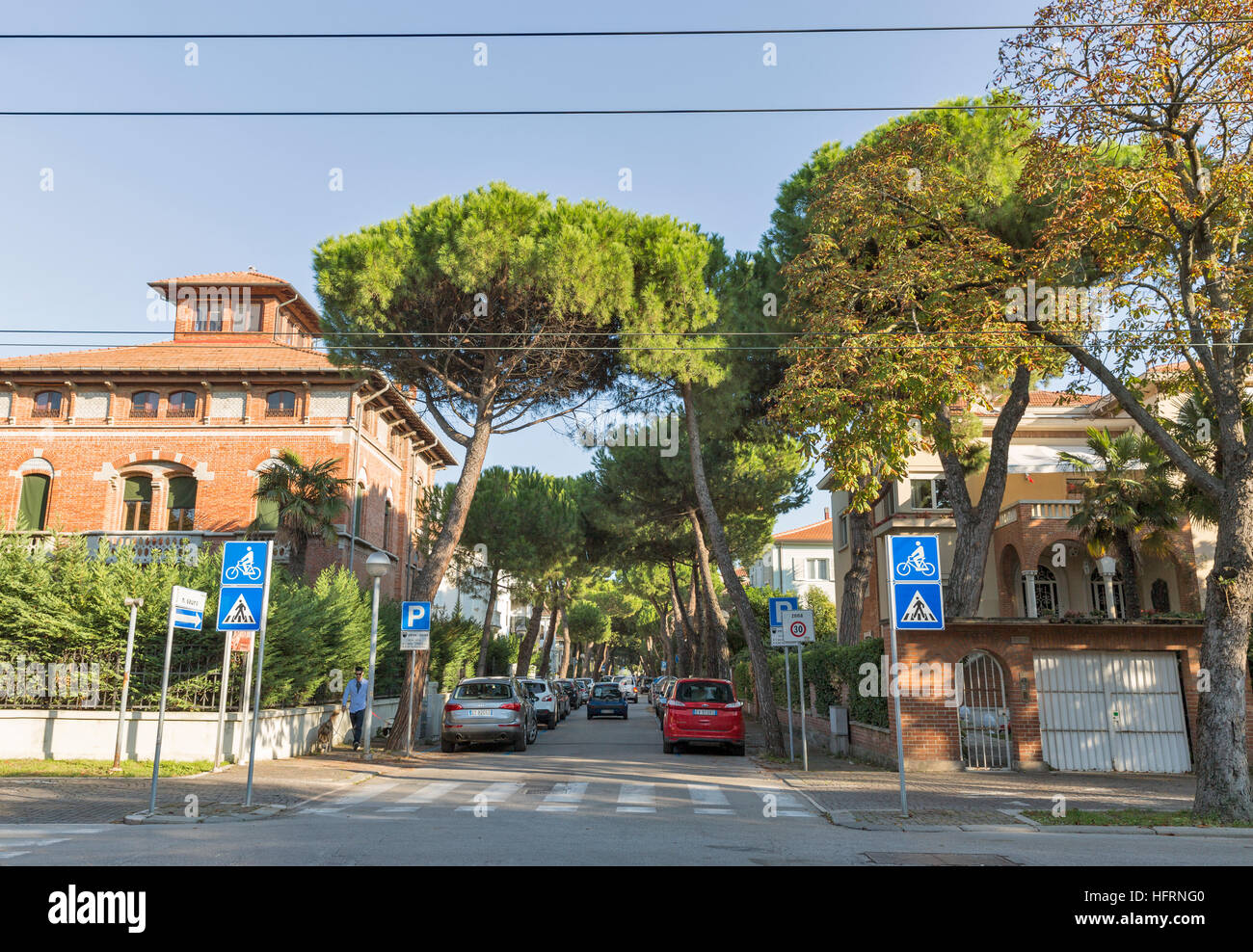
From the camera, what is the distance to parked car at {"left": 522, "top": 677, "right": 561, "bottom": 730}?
1215 inches

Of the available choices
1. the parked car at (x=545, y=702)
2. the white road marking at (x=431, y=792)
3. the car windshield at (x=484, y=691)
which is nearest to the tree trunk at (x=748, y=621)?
the car windshield at (x=484, y=691)

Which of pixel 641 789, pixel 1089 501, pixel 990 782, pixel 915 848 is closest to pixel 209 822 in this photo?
pixel 641 789

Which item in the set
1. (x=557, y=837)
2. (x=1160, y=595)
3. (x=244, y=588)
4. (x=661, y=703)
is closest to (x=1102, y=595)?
(x=1160, y=595)

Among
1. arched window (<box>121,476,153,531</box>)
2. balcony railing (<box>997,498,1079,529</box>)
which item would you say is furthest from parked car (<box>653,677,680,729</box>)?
arched window (<box>121,476,153,531</box>)

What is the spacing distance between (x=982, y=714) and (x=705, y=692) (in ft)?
20.9

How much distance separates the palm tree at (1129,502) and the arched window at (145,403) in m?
29.9

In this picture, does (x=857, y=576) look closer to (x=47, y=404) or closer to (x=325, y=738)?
(x=325, y=738)

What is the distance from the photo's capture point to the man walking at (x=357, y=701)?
803 inches

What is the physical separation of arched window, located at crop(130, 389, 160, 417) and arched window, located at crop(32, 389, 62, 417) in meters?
2.65

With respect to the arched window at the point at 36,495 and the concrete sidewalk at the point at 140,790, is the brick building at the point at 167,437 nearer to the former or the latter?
the arched window at the point at 36,495

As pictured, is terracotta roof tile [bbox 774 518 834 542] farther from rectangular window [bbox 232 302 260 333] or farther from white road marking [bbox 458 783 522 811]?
white road marking [bbox 458 783 522 811]

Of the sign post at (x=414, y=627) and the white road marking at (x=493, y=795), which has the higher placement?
the sign post at (x=414, y=627)

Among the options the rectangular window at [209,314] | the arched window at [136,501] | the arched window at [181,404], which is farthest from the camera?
the rectangular window at [209,314]

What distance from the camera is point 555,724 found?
32344 mm
